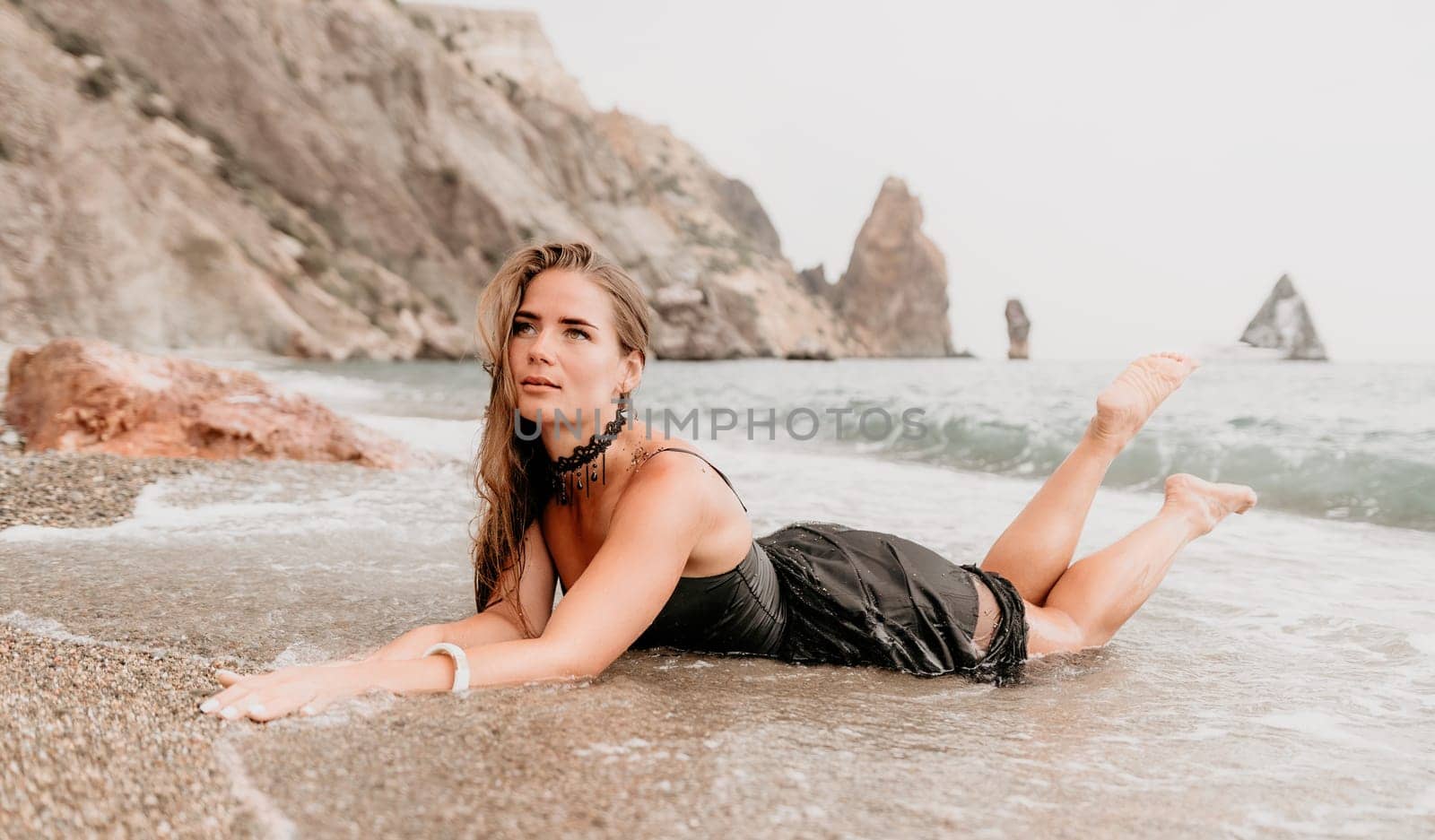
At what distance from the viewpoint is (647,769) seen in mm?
1743

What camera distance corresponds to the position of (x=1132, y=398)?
333cm

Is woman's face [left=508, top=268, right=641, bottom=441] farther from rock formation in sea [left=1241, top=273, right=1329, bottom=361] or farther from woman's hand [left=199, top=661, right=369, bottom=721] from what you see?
rock formation in sea [left=1241, top=273, right=1329, bottom=361]

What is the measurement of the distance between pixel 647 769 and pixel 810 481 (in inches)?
214

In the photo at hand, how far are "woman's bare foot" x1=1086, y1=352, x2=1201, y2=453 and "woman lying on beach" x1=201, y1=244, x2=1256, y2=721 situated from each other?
1.26 feet

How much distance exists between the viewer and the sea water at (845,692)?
5.44ft

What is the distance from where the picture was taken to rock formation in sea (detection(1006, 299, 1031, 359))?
84.1 m

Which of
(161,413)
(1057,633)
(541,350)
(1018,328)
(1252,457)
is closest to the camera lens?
(541,350)

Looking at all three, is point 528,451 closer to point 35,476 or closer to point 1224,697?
point 1224,697

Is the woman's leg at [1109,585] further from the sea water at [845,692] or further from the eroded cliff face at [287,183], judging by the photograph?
the eroded cliff face at [287,183]

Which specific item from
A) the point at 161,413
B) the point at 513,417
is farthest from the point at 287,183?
the point at 513,417

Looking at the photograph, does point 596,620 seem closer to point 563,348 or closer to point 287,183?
point 563,348

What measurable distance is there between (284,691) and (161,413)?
16.9ft

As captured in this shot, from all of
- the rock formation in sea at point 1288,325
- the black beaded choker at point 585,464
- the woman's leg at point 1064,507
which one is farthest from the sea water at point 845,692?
the rock formation in sea at point 1288,325

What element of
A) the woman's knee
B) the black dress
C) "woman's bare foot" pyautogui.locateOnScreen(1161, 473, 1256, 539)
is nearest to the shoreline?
the black dress
